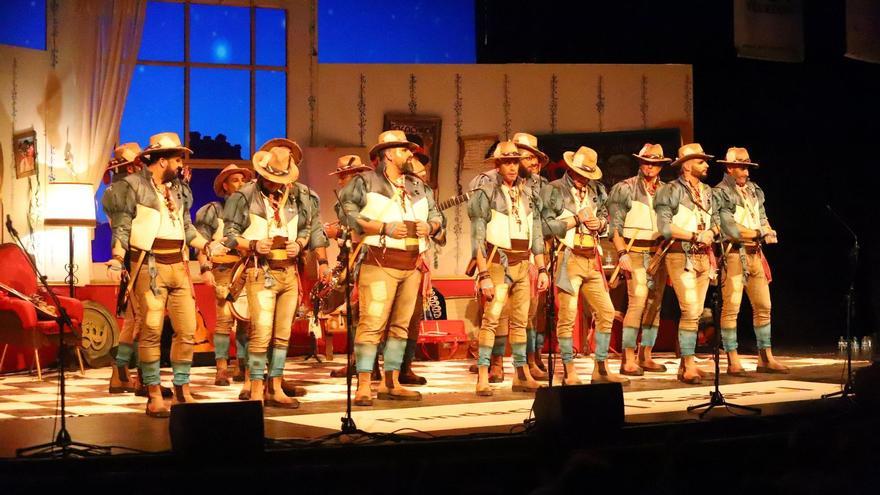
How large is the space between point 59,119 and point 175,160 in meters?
5.04

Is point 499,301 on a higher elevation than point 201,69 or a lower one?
lower

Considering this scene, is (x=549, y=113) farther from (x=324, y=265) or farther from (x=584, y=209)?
(x=324, y=265)

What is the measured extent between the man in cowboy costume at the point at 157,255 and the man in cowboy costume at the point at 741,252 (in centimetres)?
462

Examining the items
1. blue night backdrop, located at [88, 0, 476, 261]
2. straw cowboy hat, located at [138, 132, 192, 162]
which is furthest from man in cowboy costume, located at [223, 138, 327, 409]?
→ blue night backdrop, located at [88, 0, 476, 261]

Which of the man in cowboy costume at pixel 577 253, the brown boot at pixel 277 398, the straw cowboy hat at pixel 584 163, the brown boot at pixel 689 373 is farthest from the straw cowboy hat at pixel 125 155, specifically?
the brown boot at pixel 689 373

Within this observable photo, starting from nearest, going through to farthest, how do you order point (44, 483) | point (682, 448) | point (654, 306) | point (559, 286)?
point (682, 448)
point (44, 483)
point (559, 286)
point (654, 306)

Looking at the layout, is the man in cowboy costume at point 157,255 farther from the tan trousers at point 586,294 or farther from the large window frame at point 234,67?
the large window frame at point 234,67

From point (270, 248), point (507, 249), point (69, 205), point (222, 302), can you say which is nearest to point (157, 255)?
point (270, 248)

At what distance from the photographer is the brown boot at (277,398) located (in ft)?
26.8

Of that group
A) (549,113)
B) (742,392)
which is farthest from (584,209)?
(549,113)

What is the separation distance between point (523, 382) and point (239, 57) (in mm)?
6030

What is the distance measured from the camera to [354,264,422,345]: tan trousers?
8.28 meters

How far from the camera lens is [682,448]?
4309 millimetres

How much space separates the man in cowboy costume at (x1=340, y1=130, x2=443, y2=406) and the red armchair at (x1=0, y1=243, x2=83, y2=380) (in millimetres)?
3263
